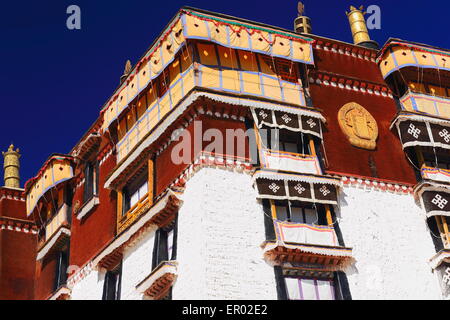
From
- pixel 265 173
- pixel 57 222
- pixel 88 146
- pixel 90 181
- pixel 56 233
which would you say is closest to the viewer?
pixel 265 173

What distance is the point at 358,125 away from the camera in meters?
25.4

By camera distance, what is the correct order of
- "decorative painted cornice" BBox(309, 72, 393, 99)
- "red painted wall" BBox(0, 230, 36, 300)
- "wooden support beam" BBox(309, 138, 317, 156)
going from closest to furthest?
"wooden support beam" BBox(309, 138, 317, 156), "decorative painted cornice" BBox(309, 72, 393, 99), "red painted wall" BBox(0, 230, 36, 300)

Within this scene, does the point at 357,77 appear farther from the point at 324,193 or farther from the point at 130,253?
the point at 130,253

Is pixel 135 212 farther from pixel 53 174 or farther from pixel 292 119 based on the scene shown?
pixel 53 174

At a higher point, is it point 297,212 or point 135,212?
point 135,212

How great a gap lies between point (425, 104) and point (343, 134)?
11.4 ft

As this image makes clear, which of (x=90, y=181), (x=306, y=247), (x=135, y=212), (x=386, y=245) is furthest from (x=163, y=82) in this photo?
(x=386, y=245)

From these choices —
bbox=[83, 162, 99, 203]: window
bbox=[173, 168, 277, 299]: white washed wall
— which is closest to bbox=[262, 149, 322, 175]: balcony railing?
bbox=[173, 168, 277, 299]: white washed wall

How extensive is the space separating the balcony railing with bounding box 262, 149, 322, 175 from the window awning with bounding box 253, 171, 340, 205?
0.54 metres

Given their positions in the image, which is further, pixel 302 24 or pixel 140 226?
pixel 302 24

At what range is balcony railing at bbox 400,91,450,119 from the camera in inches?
1026

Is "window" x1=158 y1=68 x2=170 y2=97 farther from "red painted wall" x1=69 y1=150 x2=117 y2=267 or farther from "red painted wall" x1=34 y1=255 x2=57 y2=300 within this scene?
"red painted wall" x1=34 y1=255 x2=57 y2=300

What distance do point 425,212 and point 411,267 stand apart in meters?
2.04

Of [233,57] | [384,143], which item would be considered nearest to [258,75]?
[233,57]
